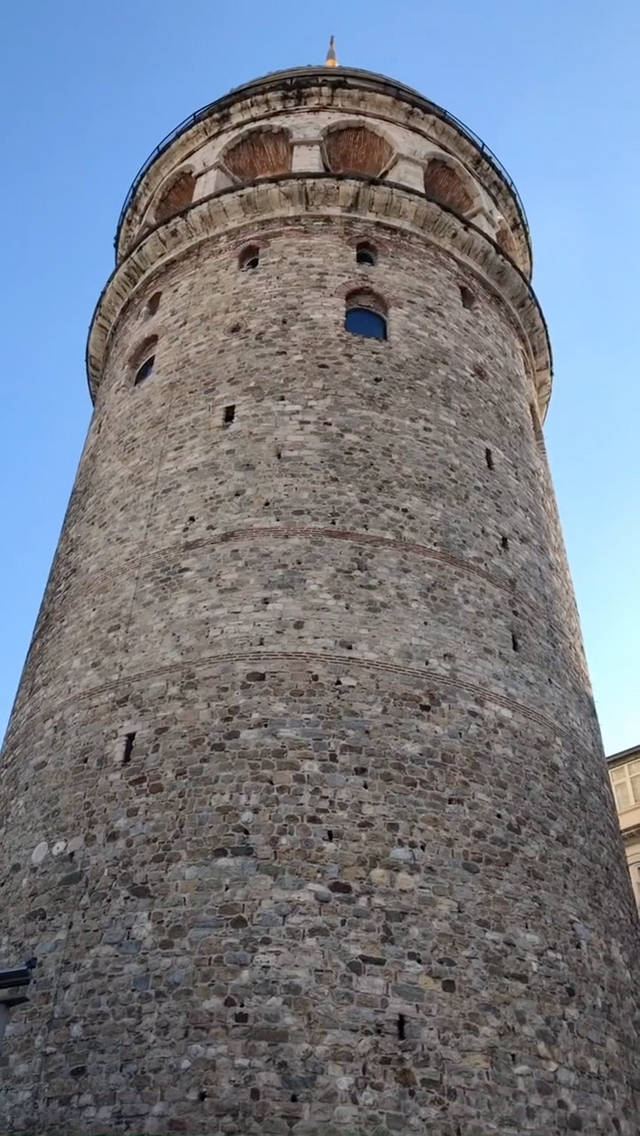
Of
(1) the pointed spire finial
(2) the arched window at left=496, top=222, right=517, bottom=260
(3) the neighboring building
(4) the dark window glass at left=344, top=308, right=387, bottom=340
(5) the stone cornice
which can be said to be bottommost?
(3) the neighboring building

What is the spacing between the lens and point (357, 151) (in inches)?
651

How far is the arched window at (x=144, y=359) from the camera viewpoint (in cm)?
1368

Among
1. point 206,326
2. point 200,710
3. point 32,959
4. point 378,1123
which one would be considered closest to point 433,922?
point 378,1123

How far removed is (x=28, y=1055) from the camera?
794 centimetres

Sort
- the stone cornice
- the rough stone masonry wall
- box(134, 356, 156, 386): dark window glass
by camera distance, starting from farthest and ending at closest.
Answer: the stone cornice
box(134, 356, 156, 386): dark window glass
the rough stone masonry wall

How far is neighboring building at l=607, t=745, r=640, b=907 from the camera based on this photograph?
63.1ft

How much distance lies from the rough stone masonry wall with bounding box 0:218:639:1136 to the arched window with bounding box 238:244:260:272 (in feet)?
1.90

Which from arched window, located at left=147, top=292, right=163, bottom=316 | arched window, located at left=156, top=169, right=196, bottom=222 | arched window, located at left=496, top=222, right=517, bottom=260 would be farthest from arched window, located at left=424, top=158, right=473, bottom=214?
arched window, located at left=147, top=292, right=163, bottom=316

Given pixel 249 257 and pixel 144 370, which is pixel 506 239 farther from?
pixel 144 370

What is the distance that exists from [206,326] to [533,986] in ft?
28.8

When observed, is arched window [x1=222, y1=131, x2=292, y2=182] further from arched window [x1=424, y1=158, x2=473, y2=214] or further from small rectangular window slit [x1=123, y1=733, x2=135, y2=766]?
small rectangular window slit [x1=123, y1=733, x2=135, y2=766]

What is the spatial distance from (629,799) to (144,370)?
43.5 ft

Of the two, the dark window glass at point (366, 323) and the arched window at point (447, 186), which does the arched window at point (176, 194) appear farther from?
the dark window glass at point (366, 323)

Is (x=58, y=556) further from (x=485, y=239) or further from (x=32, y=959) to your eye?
(x=485, y=239)
